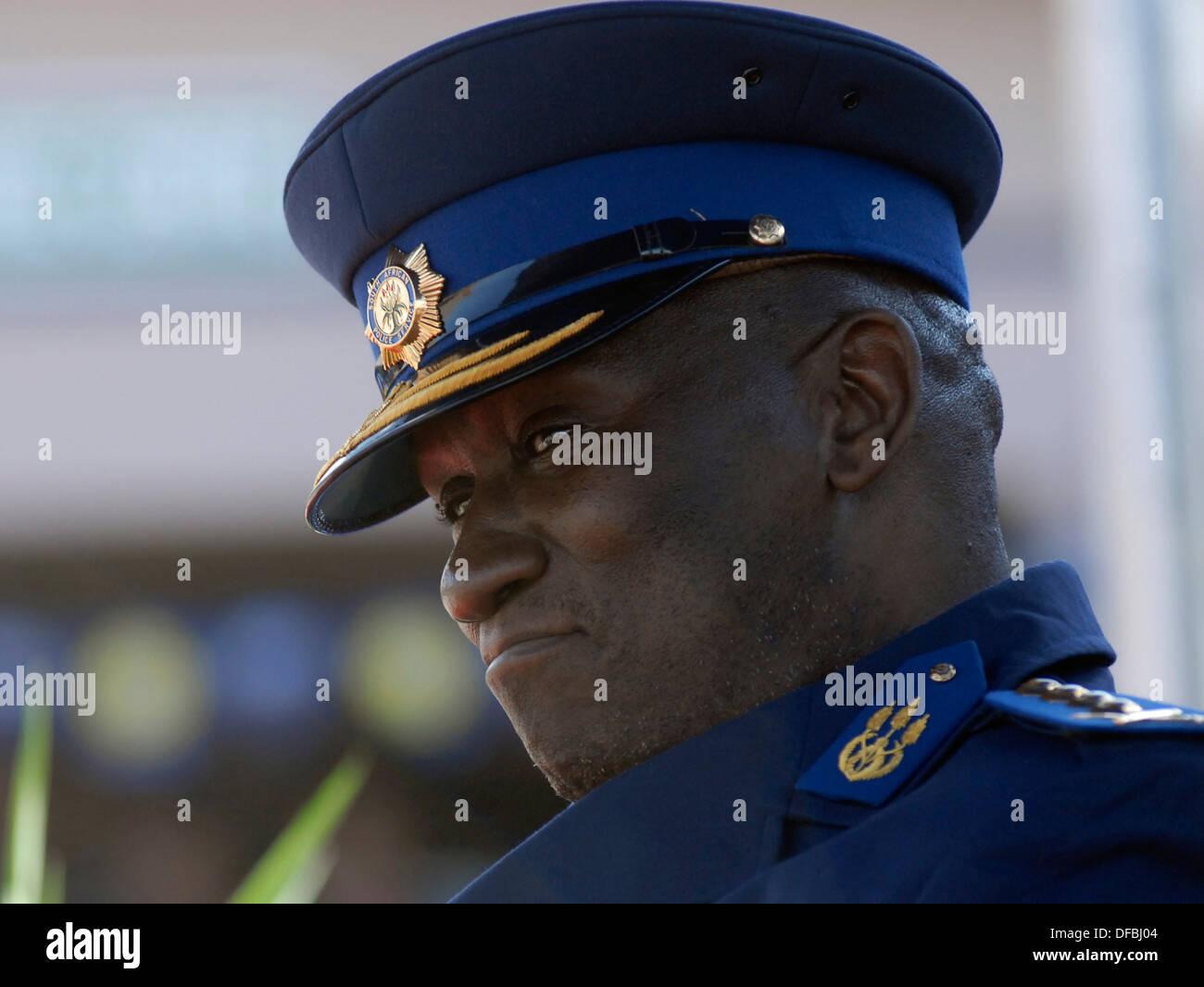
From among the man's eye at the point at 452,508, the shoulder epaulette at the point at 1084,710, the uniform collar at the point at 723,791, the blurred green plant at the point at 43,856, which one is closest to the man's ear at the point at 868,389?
the uniform collar at the point at 723,791

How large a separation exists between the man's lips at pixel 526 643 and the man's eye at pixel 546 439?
201 millimetres

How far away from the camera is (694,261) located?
170 cm

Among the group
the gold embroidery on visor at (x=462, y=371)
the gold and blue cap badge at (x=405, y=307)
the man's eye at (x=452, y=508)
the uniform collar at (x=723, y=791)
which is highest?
the gold and blue cap badge at (x=405, y=307)

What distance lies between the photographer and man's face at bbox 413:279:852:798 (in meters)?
1.65

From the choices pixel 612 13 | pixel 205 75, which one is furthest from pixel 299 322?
pixel 612 13

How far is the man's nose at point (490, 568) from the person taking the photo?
170 centimetres

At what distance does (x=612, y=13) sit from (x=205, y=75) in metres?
5.82

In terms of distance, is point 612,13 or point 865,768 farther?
point 612,13

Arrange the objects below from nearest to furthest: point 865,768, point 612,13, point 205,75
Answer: point 865,768
point 612,13
point 205,75

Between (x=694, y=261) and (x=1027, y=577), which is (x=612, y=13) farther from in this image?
(x=1027, y=577)

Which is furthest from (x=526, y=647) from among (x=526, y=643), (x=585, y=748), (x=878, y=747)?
(x=878, y=747)

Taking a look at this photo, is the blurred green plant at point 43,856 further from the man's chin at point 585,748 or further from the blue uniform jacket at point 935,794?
the blue uniform jacket at point 935,794

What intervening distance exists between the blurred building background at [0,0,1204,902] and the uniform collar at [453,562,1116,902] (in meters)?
5.03

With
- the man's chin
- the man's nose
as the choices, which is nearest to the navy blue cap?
the man's nose
